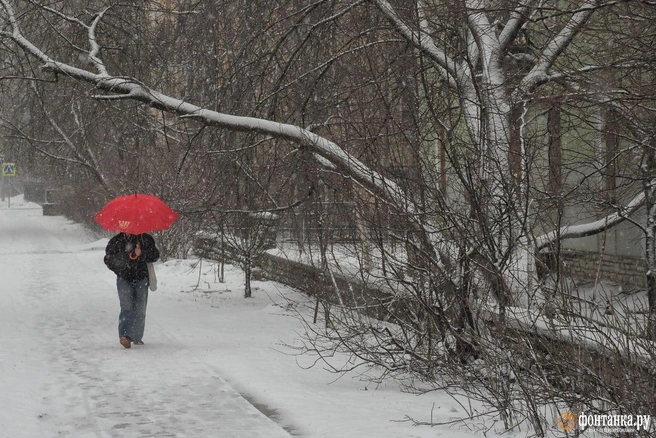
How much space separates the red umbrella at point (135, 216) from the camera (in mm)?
11516

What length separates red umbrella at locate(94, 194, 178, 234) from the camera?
37.8 ft

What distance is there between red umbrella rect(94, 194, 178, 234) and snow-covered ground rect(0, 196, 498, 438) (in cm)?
145

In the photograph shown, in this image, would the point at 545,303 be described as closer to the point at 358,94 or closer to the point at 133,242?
the point at 358,94

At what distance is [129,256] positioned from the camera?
11984mm

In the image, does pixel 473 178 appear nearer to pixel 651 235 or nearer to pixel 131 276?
pixel 651 235

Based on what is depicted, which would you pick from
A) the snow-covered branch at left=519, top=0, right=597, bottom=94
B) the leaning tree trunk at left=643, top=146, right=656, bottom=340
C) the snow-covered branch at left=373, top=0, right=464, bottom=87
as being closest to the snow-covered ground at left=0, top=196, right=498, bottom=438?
the leaning tree trunk at left=643, top=146, right=656, bottom=340

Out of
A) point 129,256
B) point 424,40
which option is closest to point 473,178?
point 424,40

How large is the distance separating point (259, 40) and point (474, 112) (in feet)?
13.5

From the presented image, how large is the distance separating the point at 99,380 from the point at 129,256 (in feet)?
8.44

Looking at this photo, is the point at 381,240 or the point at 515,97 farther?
the point at 515,97

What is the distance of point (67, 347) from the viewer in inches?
472

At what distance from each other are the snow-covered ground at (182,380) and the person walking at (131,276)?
26 centimetres

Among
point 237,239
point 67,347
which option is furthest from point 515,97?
point 237,239

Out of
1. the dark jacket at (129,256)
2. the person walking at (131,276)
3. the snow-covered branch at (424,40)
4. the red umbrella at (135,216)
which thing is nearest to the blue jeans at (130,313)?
Result: the person walking at (131,276)
